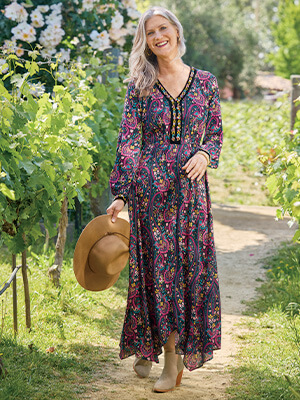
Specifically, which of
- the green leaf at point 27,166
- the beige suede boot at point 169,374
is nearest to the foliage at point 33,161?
the green leaf at point 27,166

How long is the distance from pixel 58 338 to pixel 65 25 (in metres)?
3.26

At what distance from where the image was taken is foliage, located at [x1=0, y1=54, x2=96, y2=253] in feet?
10.3

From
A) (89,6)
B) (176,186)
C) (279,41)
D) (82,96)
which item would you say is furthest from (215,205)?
(279,41)

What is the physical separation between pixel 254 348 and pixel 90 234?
1.29m

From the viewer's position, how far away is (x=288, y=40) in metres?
24.7

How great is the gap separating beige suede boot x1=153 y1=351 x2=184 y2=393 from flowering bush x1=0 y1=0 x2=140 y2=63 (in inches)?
115

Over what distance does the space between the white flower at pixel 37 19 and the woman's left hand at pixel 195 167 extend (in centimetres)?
301

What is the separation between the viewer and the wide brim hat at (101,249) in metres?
3.15

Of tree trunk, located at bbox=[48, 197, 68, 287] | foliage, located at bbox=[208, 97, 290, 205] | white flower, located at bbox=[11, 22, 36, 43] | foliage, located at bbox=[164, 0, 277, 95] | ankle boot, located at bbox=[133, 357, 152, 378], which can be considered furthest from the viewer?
foliage, located at bbox=[164, 0, 277, 95]

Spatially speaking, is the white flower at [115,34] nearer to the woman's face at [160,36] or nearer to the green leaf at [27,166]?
the woman's face at [160,36]

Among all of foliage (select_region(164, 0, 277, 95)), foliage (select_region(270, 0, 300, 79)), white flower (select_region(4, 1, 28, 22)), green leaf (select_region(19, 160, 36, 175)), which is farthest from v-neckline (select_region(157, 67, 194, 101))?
foliage (select_region(270, 0, 300, 79))

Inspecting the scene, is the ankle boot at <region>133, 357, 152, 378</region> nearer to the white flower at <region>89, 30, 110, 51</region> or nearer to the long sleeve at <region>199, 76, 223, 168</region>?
the long sleeve at <region>199, 76, 223, 168</region>

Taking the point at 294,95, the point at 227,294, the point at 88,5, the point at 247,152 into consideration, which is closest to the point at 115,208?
the point at 227,294

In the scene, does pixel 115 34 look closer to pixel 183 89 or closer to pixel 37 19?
pixel 37 19
